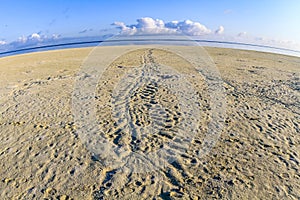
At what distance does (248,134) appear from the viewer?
7152 millimetres

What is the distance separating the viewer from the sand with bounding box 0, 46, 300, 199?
507 centimetres

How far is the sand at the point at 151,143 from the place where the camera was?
507 cm

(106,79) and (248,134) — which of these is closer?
(248,134)

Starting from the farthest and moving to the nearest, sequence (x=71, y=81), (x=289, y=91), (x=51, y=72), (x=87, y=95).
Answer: (x=51, y=72), (x=71, y=81), (x=289, y=91), (x=87, y=95)

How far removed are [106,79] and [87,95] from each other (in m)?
2.73

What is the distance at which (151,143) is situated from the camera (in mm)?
6715

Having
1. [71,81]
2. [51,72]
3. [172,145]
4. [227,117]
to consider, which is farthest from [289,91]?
[51,72]

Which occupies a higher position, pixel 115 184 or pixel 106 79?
pixel 106 79

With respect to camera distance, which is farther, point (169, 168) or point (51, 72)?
point (51, 72)

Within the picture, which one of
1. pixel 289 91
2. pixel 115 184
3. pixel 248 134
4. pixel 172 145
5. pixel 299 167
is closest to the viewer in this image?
pixel 115 184

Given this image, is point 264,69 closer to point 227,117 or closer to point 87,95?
point 227,117

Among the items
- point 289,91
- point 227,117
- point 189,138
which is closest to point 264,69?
point 289,91

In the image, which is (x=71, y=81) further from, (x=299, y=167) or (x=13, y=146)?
(x=299, y=167)

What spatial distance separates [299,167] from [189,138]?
2.71 metres
